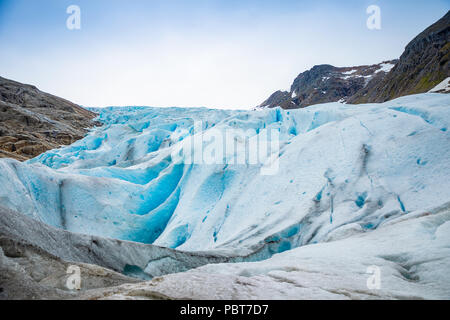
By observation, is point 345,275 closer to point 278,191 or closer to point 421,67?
point 278,191

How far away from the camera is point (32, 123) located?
93.6ft

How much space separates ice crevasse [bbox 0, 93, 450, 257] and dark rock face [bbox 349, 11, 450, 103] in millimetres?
44117

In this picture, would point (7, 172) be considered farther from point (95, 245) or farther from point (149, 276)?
point (149, 276)

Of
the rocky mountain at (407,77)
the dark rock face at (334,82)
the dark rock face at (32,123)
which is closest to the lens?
the dark rock face at (32,123)

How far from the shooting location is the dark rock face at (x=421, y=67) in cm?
4316

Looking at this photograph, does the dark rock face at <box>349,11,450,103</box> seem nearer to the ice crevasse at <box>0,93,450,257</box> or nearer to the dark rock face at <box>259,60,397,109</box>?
the dark rock face at <box>259,60,397,109</box>

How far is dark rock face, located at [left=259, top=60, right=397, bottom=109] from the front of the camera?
7738 cm

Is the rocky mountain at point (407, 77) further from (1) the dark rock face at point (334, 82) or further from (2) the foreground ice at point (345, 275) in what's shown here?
(2) the foreground ice at point (345, 275)

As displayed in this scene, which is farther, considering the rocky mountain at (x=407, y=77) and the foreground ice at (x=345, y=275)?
the rocky mountain at (x=407, y=77)

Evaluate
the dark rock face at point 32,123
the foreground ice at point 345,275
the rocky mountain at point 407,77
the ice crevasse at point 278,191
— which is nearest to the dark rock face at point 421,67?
the rocky mountain at point 407,77

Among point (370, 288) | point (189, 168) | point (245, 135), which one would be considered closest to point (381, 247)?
point (370, 288)

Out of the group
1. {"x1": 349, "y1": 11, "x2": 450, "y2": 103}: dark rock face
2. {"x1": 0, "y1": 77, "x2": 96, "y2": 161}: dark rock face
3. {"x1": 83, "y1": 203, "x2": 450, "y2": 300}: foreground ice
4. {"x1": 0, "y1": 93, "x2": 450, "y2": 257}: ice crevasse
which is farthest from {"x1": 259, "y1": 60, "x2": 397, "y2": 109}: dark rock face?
{"x1": 83, "y1": 203, "x2": 450, "y2": 300}: foreground ice

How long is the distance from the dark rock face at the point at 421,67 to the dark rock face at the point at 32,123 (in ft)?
169

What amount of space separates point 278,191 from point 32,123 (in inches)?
1229
